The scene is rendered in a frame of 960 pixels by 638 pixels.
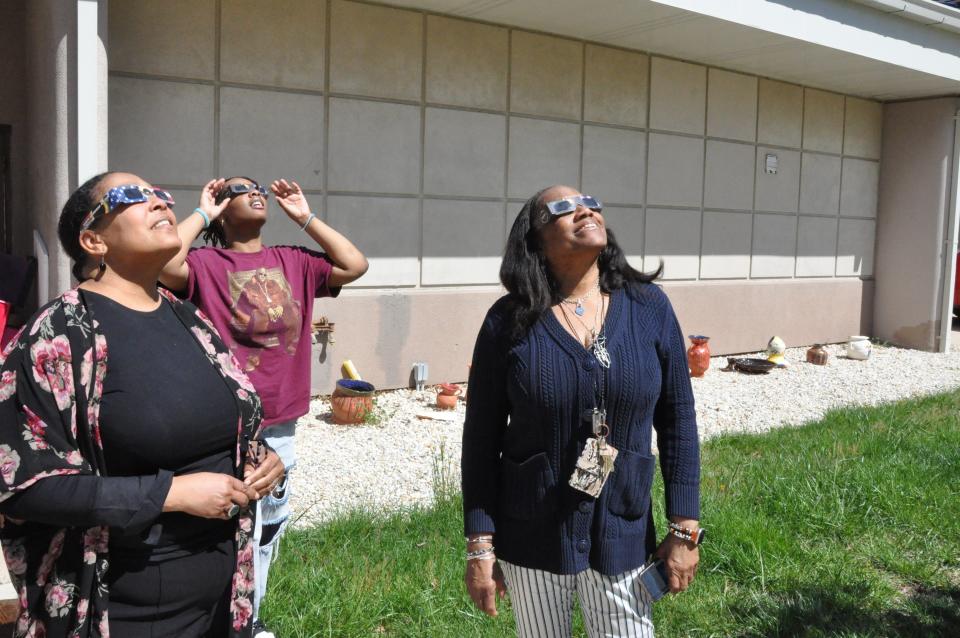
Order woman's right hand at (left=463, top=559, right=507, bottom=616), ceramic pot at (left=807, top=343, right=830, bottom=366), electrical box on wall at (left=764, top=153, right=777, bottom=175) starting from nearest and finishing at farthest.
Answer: woman's right hand at (left=463, top=559, right=507, bottom=616), ceramic pot at (left=807, top=343, right=830, bottom=366), electrical box on wall at (left=764, top=153, right=777, bottom=175)

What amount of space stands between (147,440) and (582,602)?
1.22m

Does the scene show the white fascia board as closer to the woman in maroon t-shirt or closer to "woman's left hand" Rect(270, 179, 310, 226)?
"woman's left hand" Rect(270, 179, 310, 226)

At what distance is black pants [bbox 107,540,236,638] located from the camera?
193 cm

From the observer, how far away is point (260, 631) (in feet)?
10.3

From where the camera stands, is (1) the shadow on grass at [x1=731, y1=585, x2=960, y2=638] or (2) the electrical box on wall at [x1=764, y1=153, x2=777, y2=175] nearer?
(1) the shadow on grass at [x1=731, y1=585, x2=960, y2=638]

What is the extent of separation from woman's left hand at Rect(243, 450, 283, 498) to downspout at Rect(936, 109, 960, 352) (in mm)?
10969

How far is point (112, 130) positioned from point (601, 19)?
423cm

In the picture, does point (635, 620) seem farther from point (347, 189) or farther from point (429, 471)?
point (347, 189)

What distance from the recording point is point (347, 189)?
7.23 metres

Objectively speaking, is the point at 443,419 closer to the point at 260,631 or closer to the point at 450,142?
the point at 450,142

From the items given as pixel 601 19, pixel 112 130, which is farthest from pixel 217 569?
pixel 601 19

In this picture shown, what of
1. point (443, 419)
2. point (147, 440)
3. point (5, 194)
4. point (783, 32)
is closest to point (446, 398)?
point (443, 419)

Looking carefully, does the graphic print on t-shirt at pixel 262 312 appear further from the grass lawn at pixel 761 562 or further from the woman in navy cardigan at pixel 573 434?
the grass lawn at pixel 761 562

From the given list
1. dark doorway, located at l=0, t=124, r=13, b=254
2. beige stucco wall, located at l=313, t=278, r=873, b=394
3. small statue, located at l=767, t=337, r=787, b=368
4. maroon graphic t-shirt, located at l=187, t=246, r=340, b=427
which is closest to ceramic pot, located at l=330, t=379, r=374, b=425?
beige stucco wall, located at l=313, t=278, r=873, b=394
